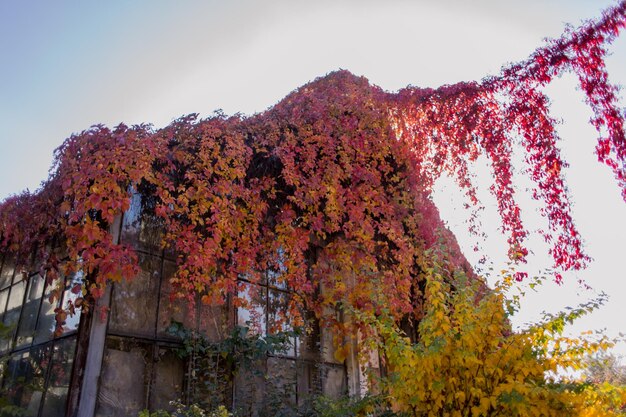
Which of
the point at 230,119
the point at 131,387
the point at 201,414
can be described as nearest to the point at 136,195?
the point at 230,119

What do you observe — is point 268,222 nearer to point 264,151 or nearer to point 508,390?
point 264,151

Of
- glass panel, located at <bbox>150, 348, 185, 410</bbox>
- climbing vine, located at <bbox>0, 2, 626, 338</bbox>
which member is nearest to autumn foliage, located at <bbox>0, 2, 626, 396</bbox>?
climbing vine, located at <bbox>0, 2, 626, 338</bbox>

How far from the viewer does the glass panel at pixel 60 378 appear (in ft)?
13.6

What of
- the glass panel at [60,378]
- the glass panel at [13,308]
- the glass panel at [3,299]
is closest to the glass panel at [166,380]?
the glass panel at [60,378]

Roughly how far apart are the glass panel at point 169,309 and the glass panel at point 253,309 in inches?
23.5

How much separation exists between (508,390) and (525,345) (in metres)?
0.43

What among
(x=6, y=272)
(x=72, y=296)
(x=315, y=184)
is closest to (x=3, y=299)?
(x=6, y=272)

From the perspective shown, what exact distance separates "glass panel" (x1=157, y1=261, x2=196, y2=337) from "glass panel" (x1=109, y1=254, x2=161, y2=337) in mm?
64

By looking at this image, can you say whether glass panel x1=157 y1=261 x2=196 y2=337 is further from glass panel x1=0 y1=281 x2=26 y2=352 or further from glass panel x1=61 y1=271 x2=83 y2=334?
glass panel x1=0 y1=281 x2=26 y2=352

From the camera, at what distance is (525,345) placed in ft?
11.6

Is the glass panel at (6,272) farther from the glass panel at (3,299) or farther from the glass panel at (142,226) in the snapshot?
the glass panel at (142,226)

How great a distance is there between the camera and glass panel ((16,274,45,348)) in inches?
205

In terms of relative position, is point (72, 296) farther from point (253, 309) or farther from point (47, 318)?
point (253, 309)

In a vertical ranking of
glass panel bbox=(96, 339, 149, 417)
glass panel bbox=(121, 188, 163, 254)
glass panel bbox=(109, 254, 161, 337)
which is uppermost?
glass panel bbox=(121, 188, 163, 254)
